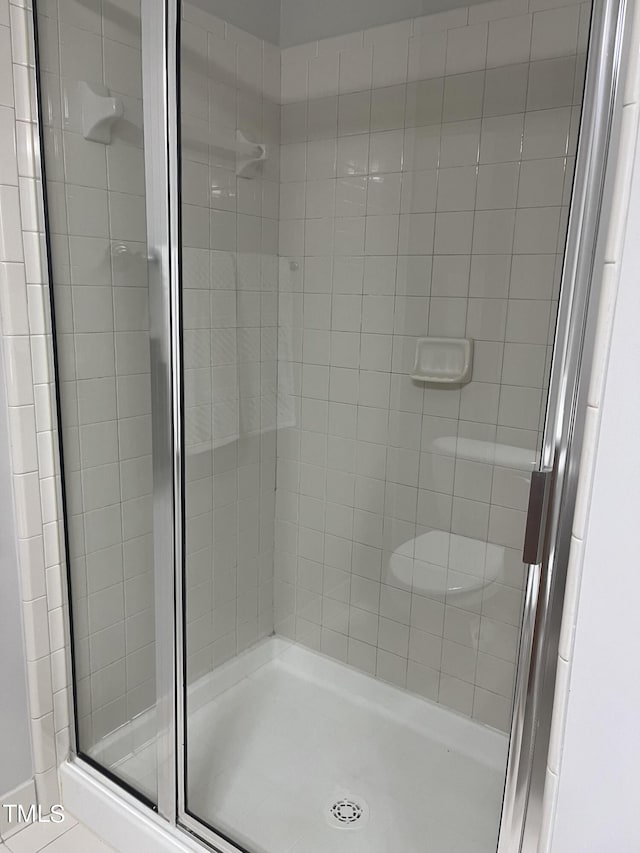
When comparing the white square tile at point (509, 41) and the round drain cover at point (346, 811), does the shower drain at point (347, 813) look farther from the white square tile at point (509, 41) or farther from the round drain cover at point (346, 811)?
the white square tile at point (509, 41)

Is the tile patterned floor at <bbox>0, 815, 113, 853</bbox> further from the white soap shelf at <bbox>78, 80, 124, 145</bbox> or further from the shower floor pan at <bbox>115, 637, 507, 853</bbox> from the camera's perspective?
the white soap shelf at <bbox>78, 80, 124, 145</bbox>

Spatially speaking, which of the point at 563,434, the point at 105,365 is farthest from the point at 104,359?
the point at 563,434

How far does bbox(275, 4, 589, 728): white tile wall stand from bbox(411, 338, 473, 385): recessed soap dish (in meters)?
0.03

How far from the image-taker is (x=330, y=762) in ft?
6.04

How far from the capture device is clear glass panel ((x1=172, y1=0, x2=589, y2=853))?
1.63m

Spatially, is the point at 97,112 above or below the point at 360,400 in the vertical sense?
above

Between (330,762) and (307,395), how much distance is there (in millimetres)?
1129

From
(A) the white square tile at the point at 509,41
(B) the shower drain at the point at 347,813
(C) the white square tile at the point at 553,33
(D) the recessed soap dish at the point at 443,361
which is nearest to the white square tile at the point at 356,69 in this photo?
(A) the white square tile at the point at 509,41

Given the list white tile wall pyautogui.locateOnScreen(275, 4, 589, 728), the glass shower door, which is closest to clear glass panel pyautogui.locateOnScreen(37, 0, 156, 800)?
the glass shower door

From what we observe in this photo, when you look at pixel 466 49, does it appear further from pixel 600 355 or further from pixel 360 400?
pixel 600 355

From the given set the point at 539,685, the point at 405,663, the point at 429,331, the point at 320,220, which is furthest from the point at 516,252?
the point at 405,663

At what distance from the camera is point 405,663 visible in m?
2.07

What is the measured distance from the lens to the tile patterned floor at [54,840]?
153 centimetres

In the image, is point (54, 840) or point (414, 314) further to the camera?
point (414, 314)
